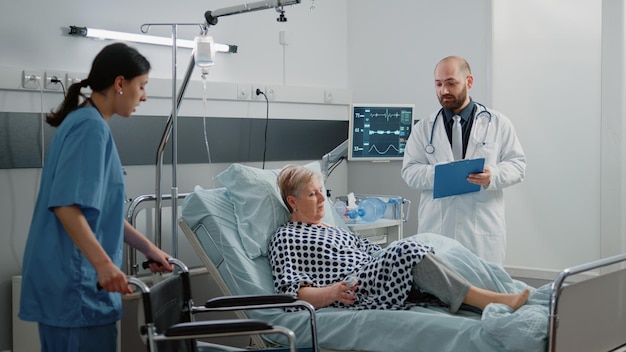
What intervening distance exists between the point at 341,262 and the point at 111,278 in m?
1.23

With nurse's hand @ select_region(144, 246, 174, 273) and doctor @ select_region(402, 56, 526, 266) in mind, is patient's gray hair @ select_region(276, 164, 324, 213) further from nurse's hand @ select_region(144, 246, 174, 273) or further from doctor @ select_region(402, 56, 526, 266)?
nurse's hand @ select_region(144, 246, 174, 273)

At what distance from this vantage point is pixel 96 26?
11.7ft

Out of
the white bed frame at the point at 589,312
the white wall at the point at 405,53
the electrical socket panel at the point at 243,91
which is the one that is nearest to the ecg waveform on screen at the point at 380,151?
the white wall at the point at 405,53

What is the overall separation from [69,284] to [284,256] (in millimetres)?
1083

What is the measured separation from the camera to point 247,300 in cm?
243

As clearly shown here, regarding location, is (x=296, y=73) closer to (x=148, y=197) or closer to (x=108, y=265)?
(x=148, y=197)

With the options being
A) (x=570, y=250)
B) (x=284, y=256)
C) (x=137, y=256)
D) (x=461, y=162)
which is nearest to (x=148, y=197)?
(x=137, y=256)

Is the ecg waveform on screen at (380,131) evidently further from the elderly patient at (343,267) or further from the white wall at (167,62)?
the elderly patient at (343,267)

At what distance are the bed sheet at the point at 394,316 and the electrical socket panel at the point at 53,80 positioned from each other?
0.82 m

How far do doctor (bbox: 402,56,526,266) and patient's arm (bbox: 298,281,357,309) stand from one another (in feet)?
2.95

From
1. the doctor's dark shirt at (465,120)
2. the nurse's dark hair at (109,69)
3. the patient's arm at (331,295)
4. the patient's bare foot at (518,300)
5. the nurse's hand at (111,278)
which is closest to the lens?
the nurse's hand at (111,278)

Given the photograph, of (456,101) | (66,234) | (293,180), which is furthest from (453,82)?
(66,234)

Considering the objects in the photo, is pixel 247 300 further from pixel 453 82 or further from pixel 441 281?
pixel 453 82

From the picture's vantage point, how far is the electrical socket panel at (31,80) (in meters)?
3.23
